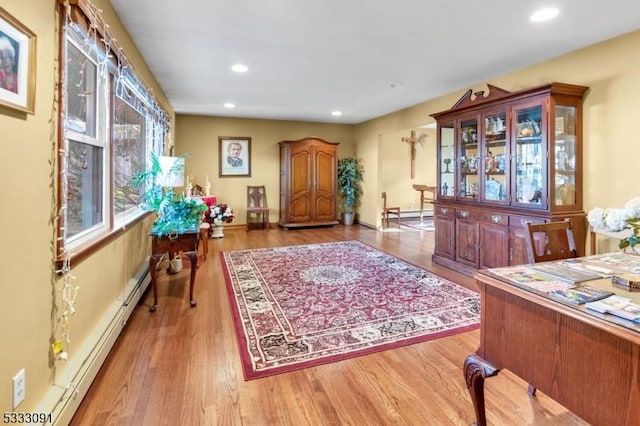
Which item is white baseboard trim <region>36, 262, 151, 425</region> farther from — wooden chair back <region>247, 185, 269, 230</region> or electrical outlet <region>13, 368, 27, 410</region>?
wooden chair back <region>247, 185, 269, 230</region>

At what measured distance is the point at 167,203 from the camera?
327 cm

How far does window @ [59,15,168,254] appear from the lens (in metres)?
1.91

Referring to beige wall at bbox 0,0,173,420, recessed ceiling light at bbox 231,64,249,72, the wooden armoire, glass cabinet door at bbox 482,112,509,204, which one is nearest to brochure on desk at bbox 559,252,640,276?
glass cabinet door at bbox 482,112,509,204

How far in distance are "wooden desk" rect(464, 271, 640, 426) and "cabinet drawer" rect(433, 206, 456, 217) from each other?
317 centimetres

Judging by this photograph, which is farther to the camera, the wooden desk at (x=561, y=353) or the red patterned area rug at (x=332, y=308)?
the red patterned area rug at (x=332, y=308)

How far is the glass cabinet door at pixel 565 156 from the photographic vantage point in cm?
337

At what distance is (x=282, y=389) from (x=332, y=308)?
3.95 ft

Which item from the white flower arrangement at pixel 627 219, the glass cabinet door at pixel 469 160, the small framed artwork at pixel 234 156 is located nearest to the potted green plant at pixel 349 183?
the small framed artwork at pixel 234 156

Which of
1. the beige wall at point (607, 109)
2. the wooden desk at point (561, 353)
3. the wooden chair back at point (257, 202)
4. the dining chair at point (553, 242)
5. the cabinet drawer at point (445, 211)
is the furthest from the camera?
the wooden chair back at point (257, 202)

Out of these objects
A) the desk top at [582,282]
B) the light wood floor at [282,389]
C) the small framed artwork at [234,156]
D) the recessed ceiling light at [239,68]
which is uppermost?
the recessed ceiling light at [239,68]

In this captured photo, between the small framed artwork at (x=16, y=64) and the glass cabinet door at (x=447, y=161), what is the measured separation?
13.9ft

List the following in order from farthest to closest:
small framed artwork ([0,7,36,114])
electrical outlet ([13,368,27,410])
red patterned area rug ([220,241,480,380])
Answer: red patterned area rug ([220,241,480,380]) < electrical outlet ([13,368,27,410]) < small framed artwork ([0,7,36,114])

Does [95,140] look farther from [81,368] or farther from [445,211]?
[445,211]

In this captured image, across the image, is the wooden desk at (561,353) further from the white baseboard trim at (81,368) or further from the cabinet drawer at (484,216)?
the cabinet drawer at (484,216)
